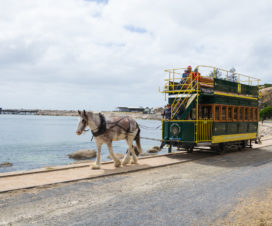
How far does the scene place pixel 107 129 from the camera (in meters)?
9.70

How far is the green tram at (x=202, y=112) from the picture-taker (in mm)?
12859

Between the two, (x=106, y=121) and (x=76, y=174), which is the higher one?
(x=106, y=121)

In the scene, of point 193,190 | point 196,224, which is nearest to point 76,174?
point 193,190

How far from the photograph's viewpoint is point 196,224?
4914 mm

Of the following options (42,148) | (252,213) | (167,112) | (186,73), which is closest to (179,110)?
(167,112)

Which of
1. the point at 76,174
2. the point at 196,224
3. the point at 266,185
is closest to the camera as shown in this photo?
the point at 196,224

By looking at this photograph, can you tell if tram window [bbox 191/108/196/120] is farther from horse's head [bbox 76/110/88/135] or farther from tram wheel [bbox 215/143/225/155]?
horse's head [bbox 76/110/88/135]

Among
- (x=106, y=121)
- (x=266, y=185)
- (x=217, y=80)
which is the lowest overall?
(x=266, y=185)

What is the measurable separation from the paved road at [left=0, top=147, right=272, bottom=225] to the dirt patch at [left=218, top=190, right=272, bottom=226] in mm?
182

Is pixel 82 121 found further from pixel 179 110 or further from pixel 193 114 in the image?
pixel 193 114

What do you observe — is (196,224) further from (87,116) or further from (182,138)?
(182,138)

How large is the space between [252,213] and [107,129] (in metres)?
5.66

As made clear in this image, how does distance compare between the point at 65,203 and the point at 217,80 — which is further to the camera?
the point at 217,80

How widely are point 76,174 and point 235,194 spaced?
4.87 m
